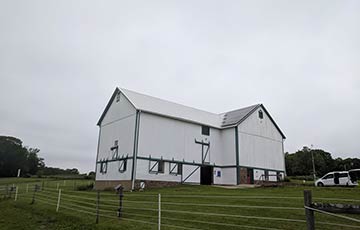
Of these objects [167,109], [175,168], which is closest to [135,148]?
[175,168]

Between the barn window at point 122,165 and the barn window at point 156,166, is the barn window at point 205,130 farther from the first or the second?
the barn window at point 122,165

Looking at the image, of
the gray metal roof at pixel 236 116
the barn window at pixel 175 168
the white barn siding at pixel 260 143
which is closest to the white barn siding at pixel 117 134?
the barn window at pixel 175 168

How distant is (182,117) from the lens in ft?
90.6

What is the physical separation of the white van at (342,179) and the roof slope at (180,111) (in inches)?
376

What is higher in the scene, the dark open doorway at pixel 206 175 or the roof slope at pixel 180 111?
the roof slope at pixel 180 111

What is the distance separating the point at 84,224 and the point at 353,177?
23548mm

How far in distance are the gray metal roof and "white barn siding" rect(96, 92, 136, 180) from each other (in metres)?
10.8

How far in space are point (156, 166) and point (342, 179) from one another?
16.2 m

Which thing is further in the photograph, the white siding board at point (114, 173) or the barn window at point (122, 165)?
the barn window at point (122, 165)

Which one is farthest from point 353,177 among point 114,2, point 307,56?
point 114,2

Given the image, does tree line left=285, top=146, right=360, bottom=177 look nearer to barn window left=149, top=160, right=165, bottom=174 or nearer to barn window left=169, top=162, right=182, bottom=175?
barn window left=169, top=162, right=182, bottom=175

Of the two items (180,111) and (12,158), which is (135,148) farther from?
(12,158)

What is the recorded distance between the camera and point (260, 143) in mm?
31828

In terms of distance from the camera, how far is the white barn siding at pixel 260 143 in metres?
30.0
